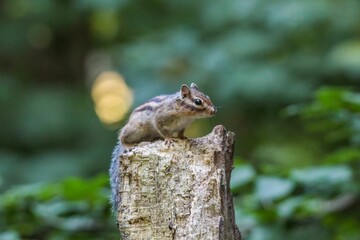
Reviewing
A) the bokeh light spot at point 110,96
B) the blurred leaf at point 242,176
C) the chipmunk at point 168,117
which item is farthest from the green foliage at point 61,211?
the bokeh light spot at point 110,96

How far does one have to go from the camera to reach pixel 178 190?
295 cm

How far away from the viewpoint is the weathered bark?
2898 mm

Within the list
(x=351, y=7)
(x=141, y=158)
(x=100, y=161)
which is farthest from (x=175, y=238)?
(x=100, y=161)

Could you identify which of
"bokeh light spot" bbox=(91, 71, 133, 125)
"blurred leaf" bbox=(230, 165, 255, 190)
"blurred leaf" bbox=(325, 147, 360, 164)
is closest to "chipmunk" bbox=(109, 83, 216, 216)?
"blurred leaf" bbox=(230, 165, 255, 190)

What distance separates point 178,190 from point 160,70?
5753mm

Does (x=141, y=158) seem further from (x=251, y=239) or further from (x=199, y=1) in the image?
(x=199, y=1)

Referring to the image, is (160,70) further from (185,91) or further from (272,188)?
(185,91)

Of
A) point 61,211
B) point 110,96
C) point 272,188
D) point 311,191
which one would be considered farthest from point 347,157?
point 110,96

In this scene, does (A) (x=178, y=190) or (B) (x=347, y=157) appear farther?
(B) (x=347, y=157)

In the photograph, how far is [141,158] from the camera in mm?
3027

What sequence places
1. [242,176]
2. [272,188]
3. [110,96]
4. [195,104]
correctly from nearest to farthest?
[195,104] < [272,188] < [242,176] < [110,96]

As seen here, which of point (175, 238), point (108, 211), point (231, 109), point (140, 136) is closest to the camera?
point (175, 238)

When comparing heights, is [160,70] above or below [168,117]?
above

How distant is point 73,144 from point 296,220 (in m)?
5.13
